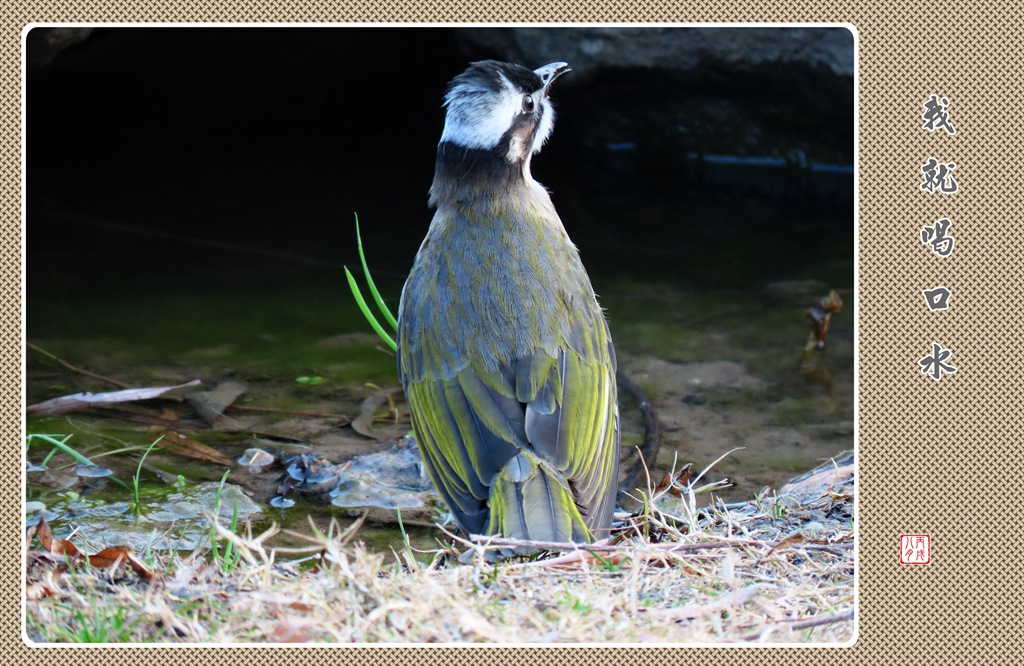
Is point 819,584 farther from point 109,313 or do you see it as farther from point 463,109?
point 109,313

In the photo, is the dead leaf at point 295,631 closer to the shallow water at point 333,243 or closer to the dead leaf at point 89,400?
the shallow water at point 333,243

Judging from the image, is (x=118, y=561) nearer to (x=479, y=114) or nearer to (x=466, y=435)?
(x=466, y=435)

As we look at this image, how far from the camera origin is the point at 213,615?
334cm

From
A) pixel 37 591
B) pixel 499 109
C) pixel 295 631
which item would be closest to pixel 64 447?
pixel 37 591

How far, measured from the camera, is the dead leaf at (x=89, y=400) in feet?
20.2

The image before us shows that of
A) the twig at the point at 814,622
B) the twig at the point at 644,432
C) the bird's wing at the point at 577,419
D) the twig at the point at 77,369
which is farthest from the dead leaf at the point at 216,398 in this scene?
the twig at the point at 814,622

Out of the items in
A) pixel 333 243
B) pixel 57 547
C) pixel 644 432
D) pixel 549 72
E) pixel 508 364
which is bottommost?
pixel 644 432

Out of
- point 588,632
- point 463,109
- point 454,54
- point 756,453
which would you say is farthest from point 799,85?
point 588,632

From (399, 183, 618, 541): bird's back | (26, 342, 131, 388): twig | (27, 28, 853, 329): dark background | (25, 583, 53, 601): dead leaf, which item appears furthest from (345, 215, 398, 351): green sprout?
(27, 28, 853, 329): dark background

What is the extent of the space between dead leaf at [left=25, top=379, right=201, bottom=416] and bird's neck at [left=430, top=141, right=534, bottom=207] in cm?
240

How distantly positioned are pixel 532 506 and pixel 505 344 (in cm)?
81

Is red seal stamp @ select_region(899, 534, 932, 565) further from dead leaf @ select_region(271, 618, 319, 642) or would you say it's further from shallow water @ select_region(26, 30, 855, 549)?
shallow water @ select_region(26, 30, 855, 549)

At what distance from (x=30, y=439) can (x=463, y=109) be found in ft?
9.18

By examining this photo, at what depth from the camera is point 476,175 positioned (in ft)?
16.3
